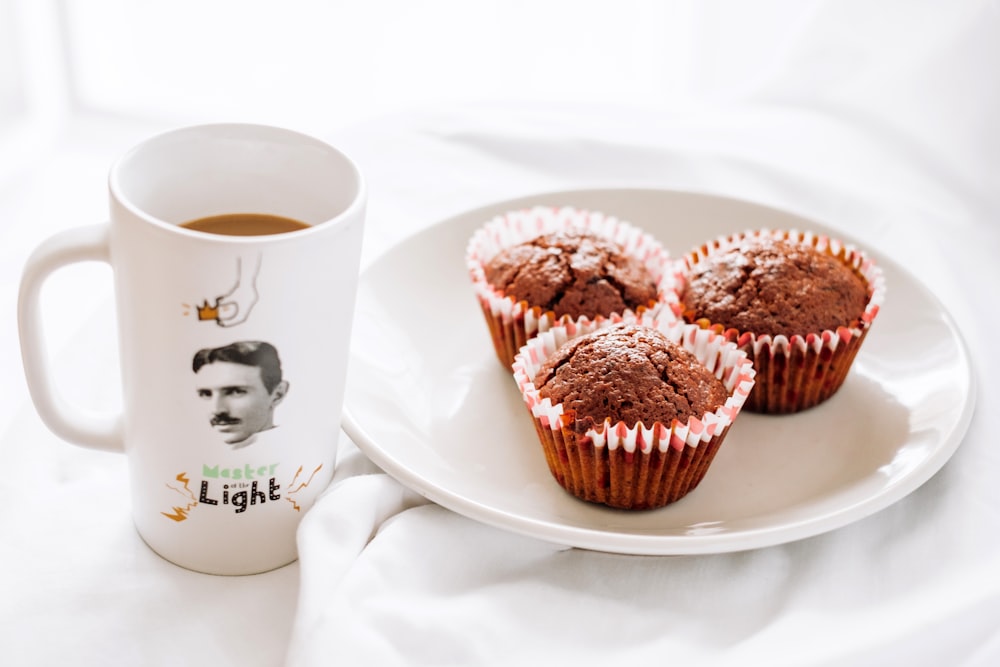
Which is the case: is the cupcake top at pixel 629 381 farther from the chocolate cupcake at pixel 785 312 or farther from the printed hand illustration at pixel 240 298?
the printed hand illustration at pixel 240 298

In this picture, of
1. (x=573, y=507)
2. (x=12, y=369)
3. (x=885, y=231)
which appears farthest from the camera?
(x=885, y=231)

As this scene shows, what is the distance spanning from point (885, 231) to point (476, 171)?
0.77 meters

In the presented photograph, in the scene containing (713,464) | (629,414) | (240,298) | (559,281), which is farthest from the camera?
(559,281)

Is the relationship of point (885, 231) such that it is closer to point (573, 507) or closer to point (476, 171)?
point (476, 171)

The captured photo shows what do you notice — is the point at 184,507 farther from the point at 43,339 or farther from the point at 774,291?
the point at 774,291

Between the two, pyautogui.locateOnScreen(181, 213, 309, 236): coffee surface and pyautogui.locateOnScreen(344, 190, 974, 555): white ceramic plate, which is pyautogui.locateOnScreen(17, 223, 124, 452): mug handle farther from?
pyautogui.locateOnScreen(344, 190, 974, 555): white ceramic plate

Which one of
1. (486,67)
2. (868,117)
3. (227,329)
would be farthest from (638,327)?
(486,67)

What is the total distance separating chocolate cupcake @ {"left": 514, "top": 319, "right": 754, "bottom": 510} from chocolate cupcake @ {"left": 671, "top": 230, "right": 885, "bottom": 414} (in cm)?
11

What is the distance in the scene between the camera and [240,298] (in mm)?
1116

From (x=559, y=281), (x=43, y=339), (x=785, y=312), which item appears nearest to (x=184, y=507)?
(x=43, y=339)

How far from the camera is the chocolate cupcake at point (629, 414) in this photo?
138 centimetres

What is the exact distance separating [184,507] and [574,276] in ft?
2.21

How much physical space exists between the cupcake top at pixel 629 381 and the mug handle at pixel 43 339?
0.53m

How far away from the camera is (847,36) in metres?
2.51
